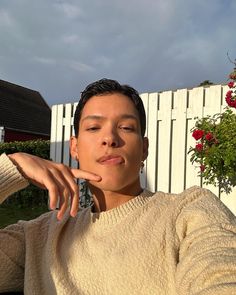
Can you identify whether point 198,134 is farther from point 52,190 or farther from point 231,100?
point 52,190

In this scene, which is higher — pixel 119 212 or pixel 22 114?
pixel 22 114

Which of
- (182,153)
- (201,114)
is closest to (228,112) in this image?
(201,114)

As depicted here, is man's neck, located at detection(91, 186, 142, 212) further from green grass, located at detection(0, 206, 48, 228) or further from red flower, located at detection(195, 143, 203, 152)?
green grass, located at detection(0, 206, 48, 228)

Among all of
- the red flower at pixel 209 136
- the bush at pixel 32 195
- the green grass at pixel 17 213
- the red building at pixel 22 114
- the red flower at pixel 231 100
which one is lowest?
the green grass at pixel 17 213

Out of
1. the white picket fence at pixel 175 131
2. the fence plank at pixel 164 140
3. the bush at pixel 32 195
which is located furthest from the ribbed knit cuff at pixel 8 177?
the bush at pixel 32 195

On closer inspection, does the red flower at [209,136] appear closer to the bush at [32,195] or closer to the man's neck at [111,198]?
the man's neck at [111,198]

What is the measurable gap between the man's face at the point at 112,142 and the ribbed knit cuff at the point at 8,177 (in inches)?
9.0

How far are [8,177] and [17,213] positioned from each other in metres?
6.37

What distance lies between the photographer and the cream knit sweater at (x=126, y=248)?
1.18 metres

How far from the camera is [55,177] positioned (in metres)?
1.46

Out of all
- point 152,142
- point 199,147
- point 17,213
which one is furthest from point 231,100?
point 17,213

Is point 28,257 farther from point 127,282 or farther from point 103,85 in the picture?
point 103,85

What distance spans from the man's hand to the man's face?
0.21ft

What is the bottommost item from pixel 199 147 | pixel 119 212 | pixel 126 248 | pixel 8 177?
pixel 126 248
